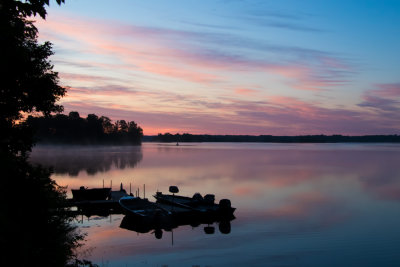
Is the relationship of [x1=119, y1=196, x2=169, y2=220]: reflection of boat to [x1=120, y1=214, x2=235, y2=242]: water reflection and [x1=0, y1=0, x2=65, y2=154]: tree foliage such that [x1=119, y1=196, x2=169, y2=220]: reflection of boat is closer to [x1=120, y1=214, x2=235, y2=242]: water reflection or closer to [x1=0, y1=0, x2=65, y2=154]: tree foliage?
[x1=120, y1=214, x2=235, y2=242]: water reflection

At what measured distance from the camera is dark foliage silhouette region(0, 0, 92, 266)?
1009 centimetres

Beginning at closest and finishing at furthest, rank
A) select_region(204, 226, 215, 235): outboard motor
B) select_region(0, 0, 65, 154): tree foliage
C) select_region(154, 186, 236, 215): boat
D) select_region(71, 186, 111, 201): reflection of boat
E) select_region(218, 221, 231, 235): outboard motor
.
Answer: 1. select_region(0, 0, 65, 154): tree foliage
2. select_region(204, 226, 215, 235): outboard motor
3. select_region(218, 221, 231, 235): outboard motor
4. select_region(154, 186, 236, 215): boat
5. select_region(71, 186, 111, 201): reflection of boat

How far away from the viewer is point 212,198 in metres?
38.8

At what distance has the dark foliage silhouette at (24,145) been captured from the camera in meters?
10.1

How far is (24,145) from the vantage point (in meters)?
14.3

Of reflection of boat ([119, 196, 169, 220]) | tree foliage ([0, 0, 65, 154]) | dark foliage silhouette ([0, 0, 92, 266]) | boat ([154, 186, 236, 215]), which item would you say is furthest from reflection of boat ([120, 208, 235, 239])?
tree foliage ([0, 0, 65, 154])

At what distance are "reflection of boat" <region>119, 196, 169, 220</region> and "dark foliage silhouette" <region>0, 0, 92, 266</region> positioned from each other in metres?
15.3

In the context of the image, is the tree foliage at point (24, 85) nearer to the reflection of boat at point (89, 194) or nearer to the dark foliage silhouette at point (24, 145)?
the dark foliage silhouette at point (24, 145)

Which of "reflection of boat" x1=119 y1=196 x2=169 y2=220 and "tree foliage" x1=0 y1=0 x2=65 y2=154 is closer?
"tree foliage" x1=0 y1=0 x2=65 y2=154

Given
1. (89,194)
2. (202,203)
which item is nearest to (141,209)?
(202,203)

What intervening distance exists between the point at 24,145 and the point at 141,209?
21.0m

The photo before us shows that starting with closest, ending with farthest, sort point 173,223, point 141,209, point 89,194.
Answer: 1. point 173,223
2. point 141,209
3. point 89,194

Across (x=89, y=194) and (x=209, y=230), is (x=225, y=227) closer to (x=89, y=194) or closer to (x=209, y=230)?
(x=209, y=230)

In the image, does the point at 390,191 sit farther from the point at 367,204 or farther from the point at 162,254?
the point at 162,254
